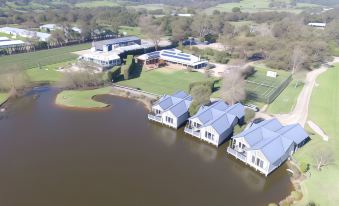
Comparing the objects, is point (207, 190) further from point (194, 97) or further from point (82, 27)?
point (82, 27)

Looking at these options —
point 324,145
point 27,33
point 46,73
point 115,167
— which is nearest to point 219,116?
point 324,145

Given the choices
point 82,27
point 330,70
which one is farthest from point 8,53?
point 330,70

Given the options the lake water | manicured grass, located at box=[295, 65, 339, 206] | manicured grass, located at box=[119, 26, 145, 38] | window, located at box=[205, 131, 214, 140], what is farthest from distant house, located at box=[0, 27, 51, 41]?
manicured grass, located at box=[295, 65, 339, 206]

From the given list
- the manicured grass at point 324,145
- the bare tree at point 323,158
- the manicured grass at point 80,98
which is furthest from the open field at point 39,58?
the bare tree at point 323,158

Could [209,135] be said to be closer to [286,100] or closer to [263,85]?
[286,100]

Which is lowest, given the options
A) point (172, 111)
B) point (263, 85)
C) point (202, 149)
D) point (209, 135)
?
point (202, 149)

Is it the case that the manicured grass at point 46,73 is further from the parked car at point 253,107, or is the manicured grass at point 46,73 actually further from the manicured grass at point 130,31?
the manicured grass at point 130,31
